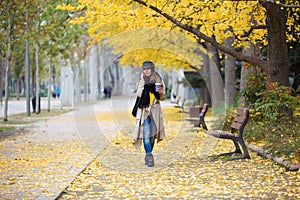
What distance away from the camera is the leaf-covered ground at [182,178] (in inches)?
340

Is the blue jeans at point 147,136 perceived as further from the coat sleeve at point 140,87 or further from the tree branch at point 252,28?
the tree branch at point 252,28

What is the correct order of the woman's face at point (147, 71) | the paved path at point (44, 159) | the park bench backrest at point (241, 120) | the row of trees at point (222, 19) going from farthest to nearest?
1. the row of trees at point (222, 19)
2. the park bench backrest at point (241, 120)
3. the woman's face at point (147, 71)
4. the paved path at point (44, 159)

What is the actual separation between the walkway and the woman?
0.56 meters

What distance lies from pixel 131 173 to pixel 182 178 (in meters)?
1.14

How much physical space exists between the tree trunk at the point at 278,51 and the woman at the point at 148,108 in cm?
447

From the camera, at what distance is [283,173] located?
33.6 feet

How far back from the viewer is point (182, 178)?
10078 mm

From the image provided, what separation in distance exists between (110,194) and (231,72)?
15.5 metres

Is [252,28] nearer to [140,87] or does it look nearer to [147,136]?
[140,87]

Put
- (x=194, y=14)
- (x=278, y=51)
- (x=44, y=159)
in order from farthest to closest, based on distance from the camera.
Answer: (x=194, y=14) → (x=278, y=51) → (x=44, y=159)

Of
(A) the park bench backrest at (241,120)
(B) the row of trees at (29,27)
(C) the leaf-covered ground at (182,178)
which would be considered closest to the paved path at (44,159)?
(C) the leaf-covered ground at (182,178)

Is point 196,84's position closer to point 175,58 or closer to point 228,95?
point 175,58

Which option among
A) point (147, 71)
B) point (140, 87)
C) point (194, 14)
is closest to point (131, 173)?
point (140, 87)

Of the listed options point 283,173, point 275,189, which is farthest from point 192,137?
point 275,189
